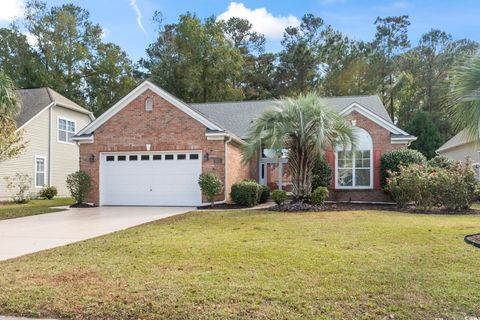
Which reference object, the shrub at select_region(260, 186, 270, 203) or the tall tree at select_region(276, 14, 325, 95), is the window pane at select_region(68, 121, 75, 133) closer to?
the shrub at select_region(260, 186, 270, 203)

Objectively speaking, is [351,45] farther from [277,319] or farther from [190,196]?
[277,319]

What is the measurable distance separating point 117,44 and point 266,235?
36.1m

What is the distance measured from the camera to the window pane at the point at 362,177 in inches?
734

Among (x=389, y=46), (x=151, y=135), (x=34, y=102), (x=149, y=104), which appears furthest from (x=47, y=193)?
(x=389, y=46)

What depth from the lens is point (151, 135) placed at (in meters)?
17.4

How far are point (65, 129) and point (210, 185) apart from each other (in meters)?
14.1

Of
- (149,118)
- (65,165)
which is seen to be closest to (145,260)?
(149,118)

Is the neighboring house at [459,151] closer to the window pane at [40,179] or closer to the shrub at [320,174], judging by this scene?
the shrub at [320,174]

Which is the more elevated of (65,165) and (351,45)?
(351,45)

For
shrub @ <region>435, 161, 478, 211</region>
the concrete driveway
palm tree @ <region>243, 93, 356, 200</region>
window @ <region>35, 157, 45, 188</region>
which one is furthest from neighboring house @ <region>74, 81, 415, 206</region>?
window @ <region>35, 157, 45, 188</region>

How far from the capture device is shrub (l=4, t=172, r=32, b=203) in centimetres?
2091

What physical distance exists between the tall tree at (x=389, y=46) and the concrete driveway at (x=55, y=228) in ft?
108

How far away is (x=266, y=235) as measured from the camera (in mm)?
8766

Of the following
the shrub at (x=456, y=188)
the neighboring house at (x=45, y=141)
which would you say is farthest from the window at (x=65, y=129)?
the shrub at (x=456, y=188)
